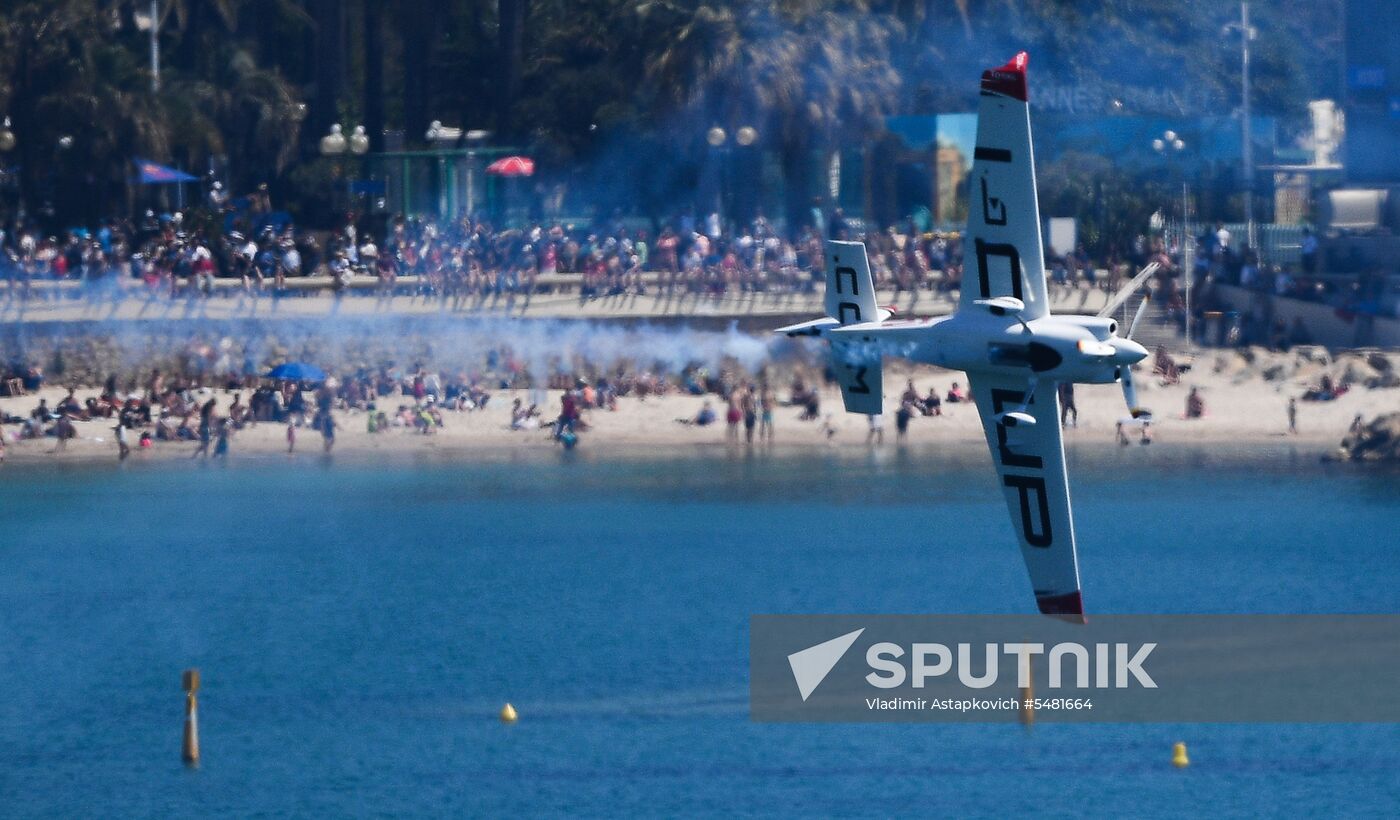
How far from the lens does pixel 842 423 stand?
297 ft

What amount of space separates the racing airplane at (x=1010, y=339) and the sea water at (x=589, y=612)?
2040cm

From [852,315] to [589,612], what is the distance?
3835 centimetres

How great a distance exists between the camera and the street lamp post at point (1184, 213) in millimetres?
76938

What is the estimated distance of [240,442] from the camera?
290 ft

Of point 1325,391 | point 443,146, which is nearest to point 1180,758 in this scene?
point 1325,391

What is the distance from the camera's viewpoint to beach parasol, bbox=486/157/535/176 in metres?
80.8

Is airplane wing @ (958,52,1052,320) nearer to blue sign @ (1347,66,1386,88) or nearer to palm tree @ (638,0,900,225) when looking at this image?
palm tree @ (638,0,900,225)

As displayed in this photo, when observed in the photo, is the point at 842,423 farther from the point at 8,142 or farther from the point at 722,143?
the point at 8,142

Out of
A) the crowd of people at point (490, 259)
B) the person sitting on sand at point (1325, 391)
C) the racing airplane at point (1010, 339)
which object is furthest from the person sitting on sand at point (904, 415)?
the racing airplane at point (1010, 339)

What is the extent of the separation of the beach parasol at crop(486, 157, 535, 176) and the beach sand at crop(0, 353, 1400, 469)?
882 cm

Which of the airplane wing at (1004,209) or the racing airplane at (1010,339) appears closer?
the racing airplane at (1010,339)

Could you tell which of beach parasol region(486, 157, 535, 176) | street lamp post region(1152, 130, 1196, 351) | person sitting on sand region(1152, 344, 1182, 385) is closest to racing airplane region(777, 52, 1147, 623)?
person sitting on sand region(1152, 344, 1182, 385)

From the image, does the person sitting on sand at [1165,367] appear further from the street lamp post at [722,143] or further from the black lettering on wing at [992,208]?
the black lettering on wing at [992,208]

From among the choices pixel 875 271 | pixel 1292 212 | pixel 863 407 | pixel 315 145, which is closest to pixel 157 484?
pixel 315 145
